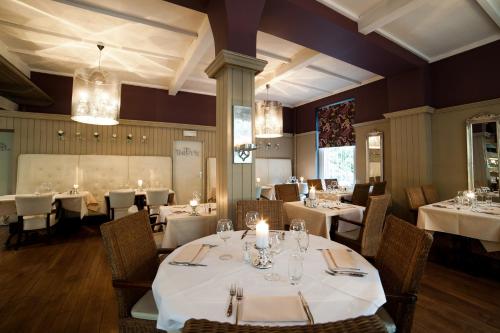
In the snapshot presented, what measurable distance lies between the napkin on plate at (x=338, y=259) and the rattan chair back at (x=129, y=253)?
116 cm

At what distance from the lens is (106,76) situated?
3672 mm

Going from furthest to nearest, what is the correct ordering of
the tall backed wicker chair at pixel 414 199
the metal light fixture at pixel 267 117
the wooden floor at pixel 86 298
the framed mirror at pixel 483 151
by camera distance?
the metal light fixture at pixel 267 117
the framed mirror at pixel 483 151
the tall backed wicker chair at pixel 414 199
the wooden floor at pixel 86 298

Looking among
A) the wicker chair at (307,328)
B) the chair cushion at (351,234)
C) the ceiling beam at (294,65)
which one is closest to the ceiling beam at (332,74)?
the ceiling beam at (294,65)

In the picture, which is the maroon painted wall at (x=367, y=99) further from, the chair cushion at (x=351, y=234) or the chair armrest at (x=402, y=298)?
the chair armrest at (x=402, y=298)

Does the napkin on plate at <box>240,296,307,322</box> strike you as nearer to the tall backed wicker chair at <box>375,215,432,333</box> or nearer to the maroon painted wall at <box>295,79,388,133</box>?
the tall backed wicker chair at <box>375,215,432,333</box>

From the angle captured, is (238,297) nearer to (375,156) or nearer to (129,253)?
(129,253)

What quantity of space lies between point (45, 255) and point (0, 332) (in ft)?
6.28

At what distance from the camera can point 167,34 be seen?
375 centimetres

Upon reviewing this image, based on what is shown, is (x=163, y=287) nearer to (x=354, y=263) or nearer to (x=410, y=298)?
(x=354, y=263)

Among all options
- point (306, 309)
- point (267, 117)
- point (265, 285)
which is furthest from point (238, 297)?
point (267, 117)

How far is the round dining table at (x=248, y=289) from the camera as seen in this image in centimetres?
90

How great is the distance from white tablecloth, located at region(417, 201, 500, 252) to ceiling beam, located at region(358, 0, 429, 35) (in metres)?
2.55

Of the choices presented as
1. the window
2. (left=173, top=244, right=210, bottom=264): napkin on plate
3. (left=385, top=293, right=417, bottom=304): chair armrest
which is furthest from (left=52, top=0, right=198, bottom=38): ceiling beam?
the window

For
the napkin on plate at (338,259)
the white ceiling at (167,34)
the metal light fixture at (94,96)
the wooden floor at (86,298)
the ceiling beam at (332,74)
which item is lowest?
the wooden floor at (86,298)
